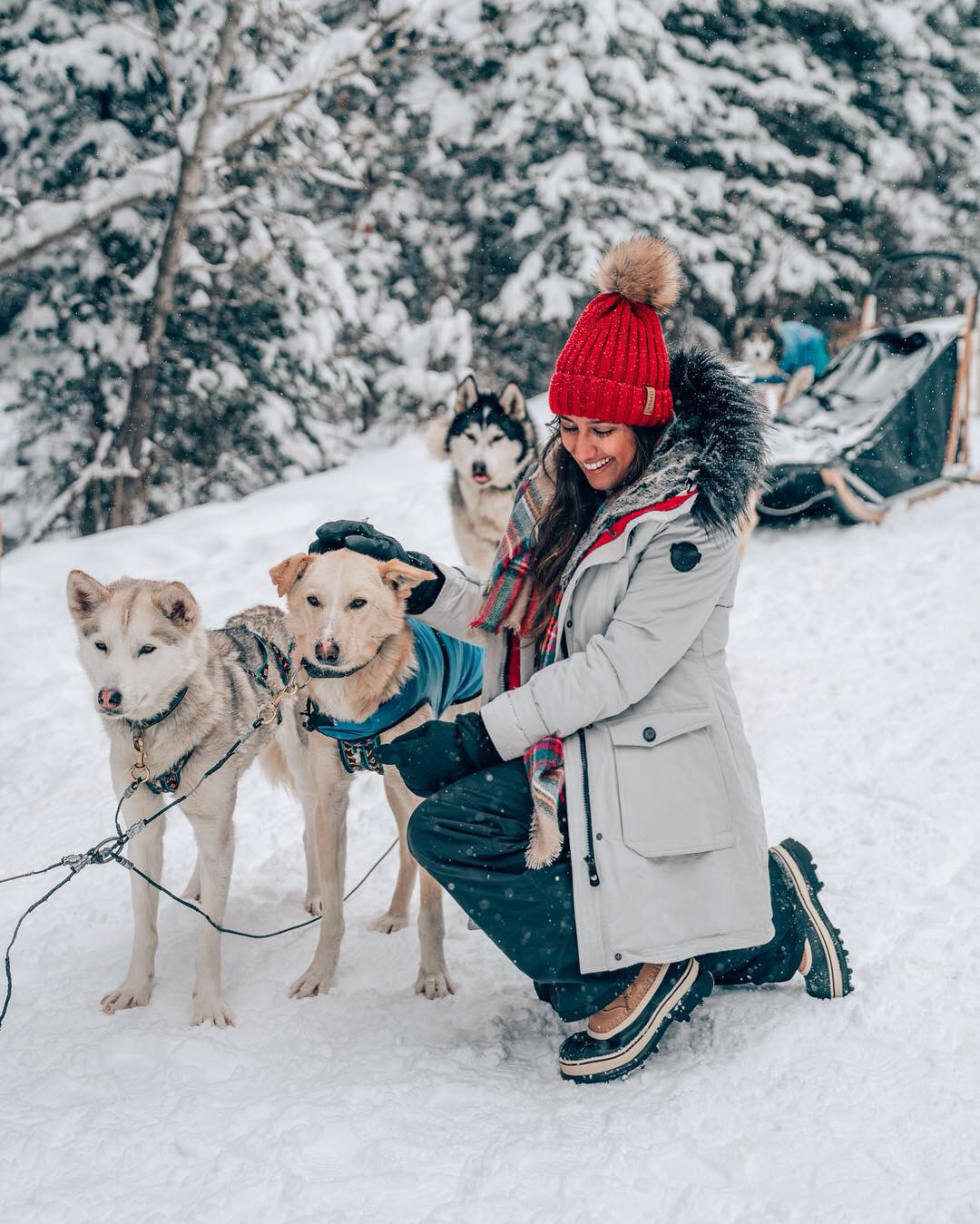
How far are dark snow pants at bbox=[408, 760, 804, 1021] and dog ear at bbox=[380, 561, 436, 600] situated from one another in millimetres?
663

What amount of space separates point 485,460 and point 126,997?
364 centimetres

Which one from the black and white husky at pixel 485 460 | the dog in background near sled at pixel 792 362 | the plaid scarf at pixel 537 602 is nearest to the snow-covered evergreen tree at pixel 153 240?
the black and white husky at pixel 485 460

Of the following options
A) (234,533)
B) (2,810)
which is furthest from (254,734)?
(234,533)

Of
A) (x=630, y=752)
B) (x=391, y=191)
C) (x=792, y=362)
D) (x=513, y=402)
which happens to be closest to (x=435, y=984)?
(x=630, y=752)

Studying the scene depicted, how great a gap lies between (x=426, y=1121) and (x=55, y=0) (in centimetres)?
997

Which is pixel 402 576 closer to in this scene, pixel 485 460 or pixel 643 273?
pixel 643 273

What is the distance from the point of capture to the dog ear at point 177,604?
284 centimetres

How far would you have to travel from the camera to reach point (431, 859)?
7.89 ft

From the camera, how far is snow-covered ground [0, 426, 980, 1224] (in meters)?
1.95

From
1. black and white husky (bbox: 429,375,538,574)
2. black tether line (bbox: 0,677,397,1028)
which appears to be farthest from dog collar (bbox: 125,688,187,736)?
black and white husky (bbox: 429,375,538,574)

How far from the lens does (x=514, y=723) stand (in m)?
2.35

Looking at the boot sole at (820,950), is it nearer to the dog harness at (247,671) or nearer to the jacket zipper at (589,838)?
the jacket zipper at (589,838)

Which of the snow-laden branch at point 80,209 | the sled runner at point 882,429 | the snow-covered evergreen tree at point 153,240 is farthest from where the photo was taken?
the snow-covered evergreen tree at point 153,240

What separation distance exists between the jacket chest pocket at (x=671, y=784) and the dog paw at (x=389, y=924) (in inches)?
51.7
